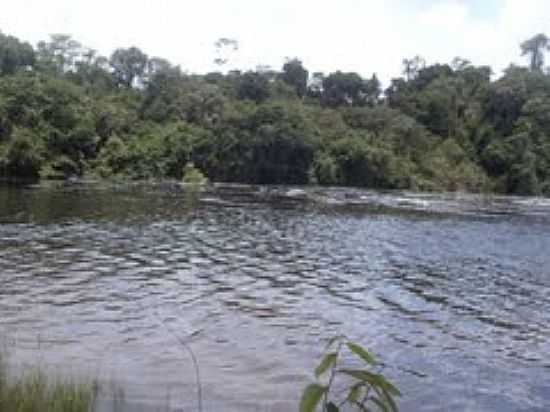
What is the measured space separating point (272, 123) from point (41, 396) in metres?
79.9

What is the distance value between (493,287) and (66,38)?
400 feet

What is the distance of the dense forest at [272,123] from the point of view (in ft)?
279

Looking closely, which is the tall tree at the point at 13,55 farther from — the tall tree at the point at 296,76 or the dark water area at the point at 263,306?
the dark water area at the point at 263,306

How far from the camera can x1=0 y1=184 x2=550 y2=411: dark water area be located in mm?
11906

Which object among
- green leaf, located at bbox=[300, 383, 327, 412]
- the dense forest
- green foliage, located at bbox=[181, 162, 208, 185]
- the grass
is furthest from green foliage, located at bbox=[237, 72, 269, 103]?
green leaf, located at bbox=[300, 383, 327, 412]

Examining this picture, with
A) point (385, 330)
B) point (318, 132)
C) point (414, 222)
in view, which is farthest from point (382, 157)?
point (385, 330)

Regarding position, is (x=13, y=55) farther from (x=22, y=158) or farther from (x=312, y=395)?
(x=312, y=395)

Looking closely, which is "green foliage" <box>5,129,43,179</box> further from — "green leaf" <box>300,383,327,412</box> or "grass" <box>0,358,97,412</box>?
"green leaf" <box>300,383,327,412</box>

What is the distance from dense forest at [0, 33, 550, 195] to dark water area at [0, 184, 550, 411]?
48.2 m

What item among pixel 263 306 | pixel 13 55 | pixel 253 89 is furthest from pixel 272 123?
pixel 263 306

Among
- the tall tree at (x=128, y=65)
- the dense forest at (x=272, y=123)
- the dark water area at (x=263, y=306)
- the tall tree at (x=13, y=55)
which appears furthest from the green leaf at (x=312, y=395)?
the tall tree at (x=128, y=65)

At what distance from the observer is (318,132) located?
91188mm

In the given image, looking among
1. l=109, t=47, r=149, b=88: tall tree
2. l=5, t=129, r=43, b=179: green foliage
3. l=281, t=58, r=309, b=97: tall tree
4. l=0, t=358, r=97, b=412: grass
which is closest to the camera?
l=0, t=358, r=97, b=412: grass

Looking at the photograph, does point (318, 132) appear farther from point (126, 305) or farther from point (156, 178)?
point (126, 305)
